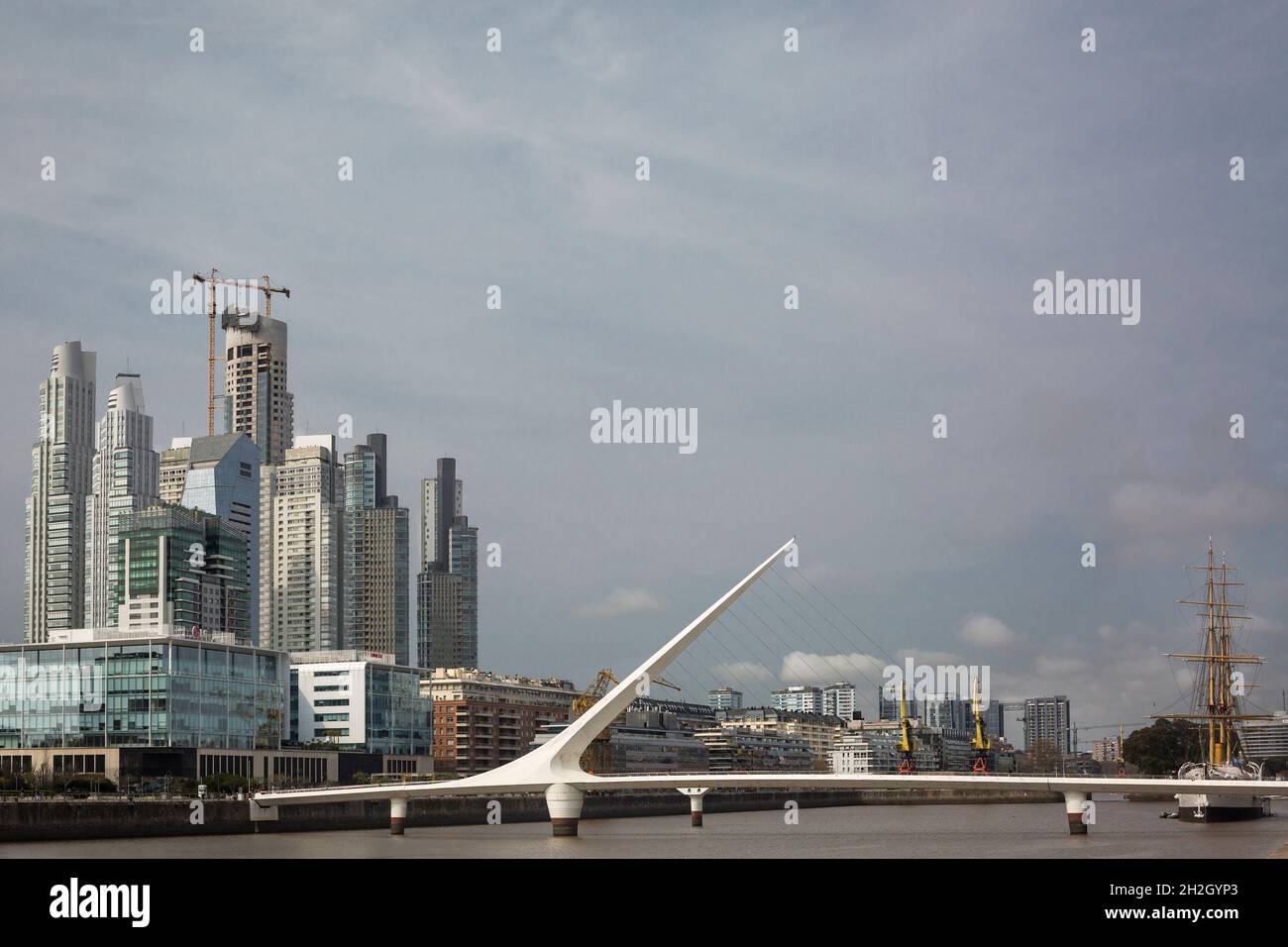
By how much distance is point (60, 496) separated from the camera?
590 ft

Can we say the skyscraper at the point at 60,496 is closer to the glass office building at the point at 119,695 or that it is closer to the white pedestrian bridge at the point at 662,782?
the glass office building at the point at 119,695

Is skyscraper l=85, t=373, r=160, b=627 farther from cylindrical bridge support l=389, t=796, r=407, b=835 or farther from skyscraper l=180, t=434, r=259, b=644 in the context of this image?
cylindrical bridge support l=389, t=796, r=407, b=835

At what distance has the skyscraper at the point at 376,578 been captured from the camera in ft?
604

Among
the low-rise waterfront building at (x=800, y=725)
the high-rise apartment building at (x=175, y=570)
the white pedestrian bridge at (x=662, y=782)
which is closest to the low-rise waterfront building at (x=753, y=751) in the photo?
the low-rise waterfront building at (x=800, y=725)

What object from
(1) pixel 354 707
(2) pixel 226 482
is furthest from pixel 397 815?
(2) pixel 226 482

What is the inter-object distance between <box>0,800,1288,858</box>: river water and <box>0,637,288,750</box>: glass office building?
2238 centimetres

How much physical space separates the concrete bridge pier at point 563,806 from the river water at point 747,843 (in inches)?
31.3

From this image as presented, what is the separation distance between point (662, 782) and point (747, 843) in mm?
2955

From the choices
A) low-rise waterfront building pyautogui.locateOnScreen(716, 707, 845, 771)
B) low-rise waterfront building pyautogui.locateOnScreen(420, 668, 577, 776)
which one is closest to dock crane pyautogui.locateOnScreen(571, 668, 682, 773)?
low-rise waterfront building pyautogui.locateOnScreen(420, 668, 577, 776)

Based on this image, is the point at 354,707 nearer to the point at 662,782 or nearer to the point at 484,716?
the point at 484,716

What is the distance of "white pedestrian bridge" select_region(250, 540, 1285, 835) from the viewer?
44219 mm

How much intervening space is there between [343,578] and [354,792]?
13403cm

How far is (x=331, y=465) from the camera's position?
193m
